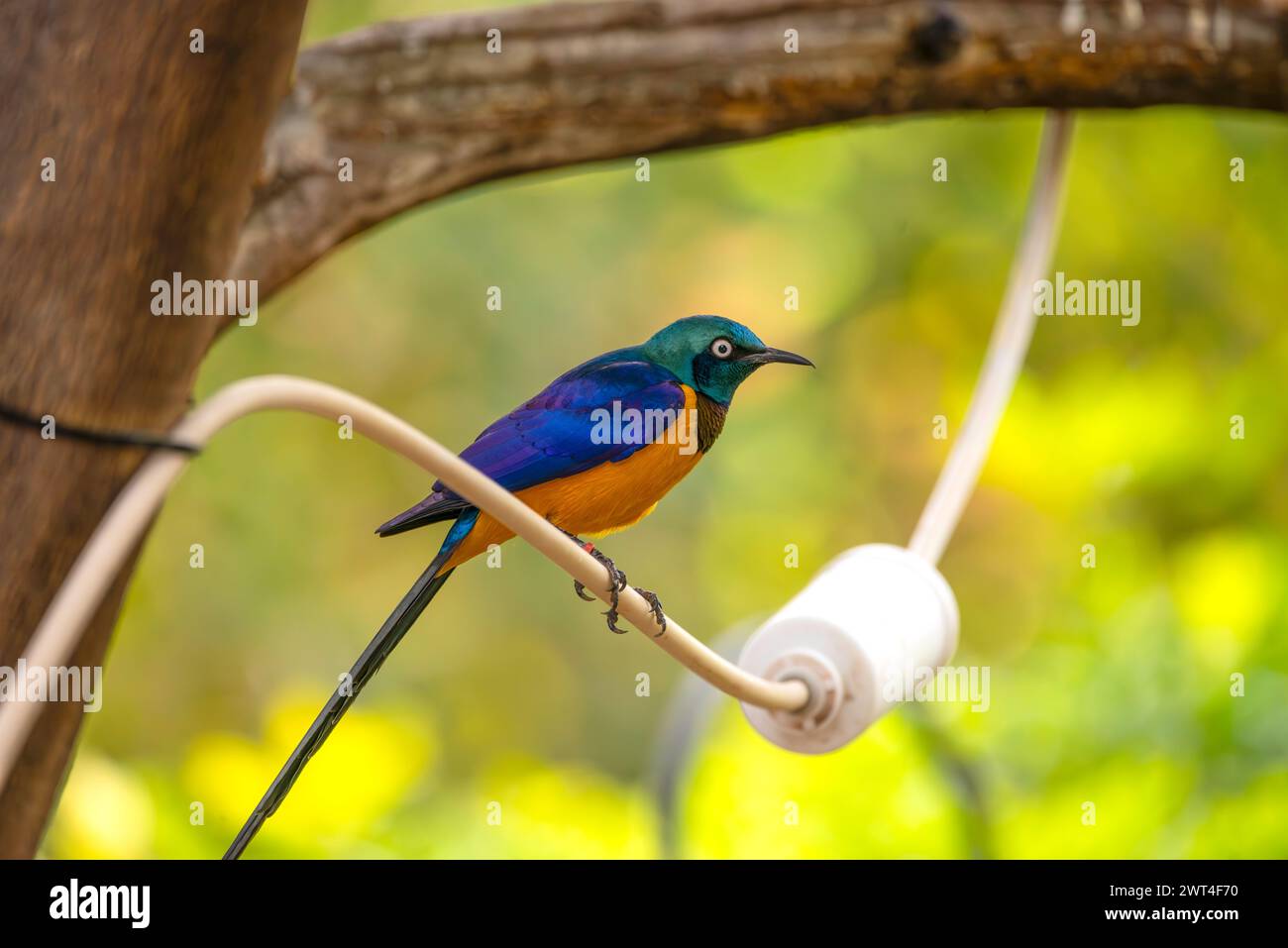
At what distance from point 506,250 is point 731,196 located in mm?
618

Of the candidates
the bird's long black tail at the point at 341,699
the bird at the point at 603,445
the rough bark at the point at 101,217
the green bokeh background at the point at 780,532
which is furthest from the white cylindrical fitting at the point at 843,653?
the green bokeh background at the point at 780,532

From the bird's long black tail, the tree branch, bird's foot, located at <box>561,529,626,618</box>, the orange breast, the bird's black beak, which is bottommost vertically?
the bird's long black tail

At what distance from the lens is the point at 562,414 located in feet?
3.27

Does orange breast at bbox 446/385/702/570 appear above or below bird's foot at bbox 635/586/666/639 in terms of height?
above

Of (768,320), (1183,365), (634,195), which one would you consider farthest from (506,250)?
(1183,365)

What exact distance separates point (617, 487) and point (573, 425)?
0.19ft

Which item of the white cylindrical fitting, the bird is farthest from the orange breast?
the white cylindrical fitting

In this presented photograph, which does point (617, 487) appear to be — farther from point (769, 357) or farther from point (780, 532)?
point (780, 532)

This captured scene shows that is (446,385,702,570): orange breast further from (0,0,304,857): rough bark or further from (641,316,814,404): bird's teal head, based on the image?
(0,0,304,857): rough bark

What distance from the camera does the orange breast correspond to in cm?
101

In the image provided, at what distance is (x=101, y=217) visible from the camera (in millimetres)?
909

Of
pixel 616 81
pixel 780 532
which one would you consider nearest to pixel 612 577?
pixel 616 81

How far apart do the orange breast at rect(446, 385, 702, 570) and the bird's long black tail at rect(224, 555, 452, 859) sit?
4 centimetres
